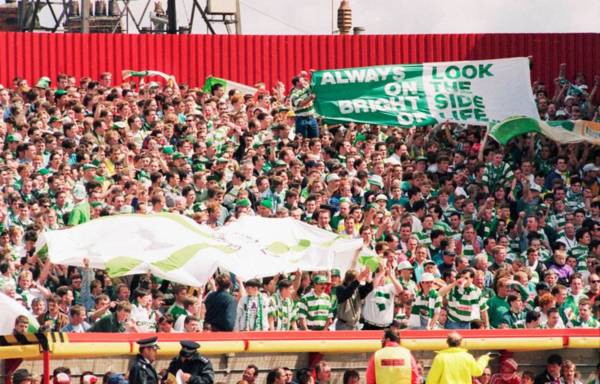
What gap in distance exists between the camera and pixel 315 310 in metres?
21.4

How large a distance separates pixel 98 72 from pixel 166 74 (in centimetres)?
140

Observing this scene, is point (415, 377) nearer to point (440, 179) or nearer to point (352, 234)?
point (352, 234)

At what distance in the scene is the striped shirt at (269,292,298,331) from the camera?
68.9ft

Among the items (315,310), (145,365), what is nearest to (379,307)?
(315,310)

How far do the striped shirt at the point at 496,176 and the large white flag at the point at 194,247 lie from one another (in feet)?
Answer: 19.4

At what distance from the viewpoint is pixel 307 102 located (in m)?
30.0

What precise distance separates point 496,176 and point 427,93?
3.25m

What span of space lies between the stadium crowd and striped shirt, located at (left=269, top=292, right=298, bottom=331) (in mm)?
25

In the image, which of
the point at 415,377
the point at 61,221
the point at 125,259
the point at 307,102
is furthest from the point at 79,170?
the point at 415,377

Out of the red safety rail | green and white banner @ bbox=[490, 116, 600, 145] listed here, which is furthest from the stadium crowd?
the red safety rail

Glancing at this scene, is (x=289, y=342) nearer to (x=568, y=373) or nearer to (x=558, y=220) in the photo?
(x=568, y=373)

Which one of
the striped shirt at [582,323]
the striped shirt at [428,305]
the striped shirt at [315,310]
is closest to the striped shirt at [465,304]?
the striped shirt at [428,305]

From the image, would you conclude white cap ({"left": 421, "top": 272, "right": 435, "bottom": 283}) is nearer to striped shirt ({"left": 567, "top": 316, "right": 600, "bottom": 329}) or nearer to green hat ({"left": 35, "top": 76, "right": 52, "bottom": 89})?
striped shirt ({"left": 567, "top": 316, "right": 600, "bottom": 329})

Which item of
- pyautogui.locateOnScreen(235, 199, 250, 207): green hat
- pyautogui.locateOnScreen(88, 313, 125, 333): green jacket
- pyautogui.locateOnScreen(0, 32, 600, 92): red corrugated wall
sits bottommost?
pyautogui.locateOnScreen(88, 313, 125, 333): green jacket
